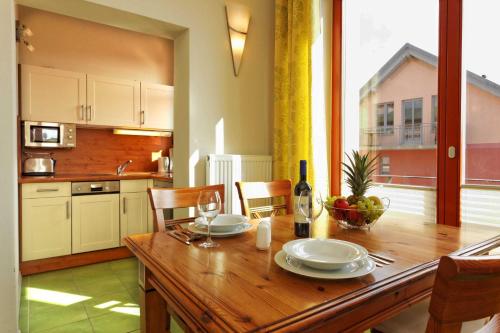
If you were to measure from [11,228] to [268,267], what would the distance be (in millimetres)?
1491

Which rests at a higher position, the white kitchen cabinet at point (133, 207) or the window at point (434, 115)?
the window at point (434, 115)

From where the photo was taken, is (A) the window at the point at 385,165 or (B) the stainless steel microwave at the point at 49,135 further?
(B) the stainless steel microwave at the point at 49,135

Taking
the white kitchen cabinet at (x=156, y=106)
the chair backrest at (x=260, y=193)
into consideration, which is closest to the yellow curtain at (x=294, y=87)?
the chair backrest at (x=260, y=193)

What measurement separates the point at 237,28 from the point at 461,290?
112 inches

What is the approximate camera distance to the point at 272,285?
768 mm

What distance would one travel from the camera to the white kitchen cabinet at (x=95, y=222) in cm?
310

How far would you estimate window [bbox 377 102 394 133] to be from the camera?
2.58 metres

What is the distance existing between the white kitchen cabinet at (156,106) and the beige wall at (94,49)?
1.03 feet

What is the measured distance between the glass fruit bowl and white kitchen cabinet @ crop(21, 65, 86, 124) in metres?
3.13

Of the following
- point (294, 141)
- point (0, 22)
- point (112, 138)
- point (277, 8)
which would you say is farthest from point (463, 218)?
point (112, 138)

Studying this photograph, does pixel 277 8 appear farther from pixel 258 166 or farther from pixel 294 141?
pixel 258 166

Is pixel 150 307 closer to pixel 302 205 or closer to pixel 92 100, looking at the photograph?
pixel 302 205

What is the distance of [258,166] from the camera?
2980mm

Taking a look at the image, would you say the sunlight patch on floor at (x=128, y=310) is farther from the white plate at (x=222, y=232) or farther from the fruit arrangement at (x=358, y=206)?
the fruit arrangement at (x=358, y=206)
